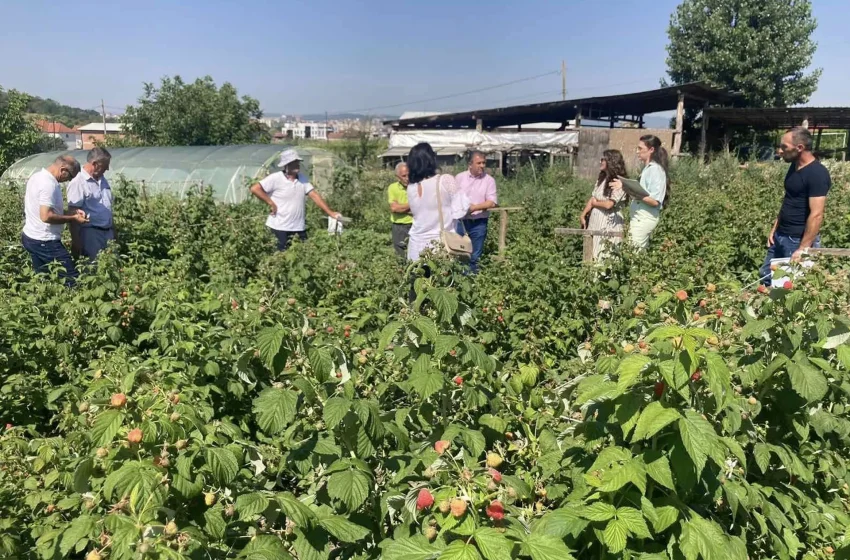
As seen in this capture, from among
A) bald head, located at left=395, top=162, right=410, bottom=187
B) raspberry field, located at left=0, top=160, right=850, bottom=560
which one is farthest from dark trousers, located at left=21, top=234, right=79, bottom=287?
bald head, located at left=395, top=162, right=410, bottom=187

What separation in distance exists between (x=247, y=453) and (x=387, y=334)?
1.80 ft

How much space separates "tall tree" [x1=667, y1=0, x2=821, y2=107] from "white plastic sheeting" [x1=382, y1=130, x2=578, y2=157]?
1359cm

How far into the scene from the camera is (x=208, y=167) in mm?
12492

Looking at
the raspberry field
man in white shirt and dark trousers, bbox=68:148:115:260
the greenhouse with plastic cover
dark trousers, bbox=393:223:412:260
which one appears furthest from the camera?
the greenhouse with plastic cover

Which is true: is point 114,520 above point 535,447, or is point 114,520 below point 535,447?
above

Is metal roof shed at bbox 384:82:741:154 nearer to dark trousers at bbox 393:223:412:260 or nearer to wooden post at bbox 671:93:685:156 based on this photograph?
wooden post at bbox 671:93:685:156

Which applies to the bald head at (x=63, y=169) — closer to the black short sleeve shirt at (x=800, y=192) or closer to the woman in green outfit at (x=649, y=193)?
the woman in green outfit at (x=649, y=193)

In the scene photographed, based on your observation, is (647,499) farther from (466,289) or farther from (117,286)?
(117,286)

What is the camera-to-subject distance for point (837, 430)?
6.53 ft

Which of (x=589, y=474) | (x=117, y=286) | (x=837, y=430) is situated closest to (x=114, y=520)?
(x=589, y=474)

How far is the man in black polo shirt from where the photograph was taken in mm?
4457

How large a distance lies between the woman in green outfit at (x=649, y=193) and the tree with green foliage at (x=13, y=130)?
675 inches

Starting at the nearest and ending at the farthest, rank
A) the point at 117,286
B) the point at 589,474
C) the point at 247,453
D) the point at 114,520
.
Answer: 1. the point at 114,520
2. the point at 589,474
3. the point at 247,453
4. the point at 117,286

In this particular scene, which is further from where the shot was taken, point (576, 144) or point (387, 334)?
point (576, 144)
